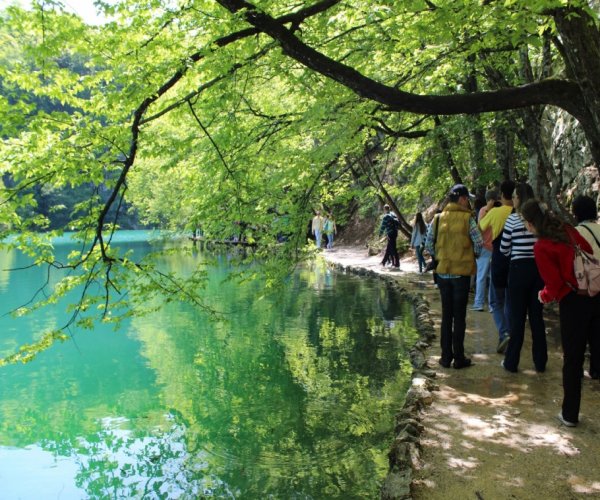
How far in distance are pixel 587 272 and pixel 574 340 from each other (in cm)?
52

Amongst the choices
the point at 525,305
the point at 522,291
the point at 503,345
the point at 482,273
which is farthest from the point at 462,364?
the point at 482,273

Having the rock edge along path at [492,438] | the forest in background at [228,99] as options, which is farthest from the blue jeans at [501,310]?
the forest in background at [228,99]

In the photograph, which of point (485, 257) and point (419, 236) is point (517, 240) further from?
point (419, 236)

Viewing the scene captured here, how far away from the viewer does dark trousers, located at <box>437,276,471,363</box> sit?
17.9 feet

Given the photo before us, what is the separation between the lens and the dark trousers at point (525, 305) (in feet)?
16.7

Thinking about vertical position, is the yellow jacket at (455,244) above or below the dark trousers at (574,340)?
above

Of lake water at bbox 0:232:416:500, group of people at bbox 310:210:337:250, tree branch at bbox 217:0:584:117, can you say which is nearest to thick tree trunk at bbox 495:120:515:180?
lake water at bbox 0:232:416:500

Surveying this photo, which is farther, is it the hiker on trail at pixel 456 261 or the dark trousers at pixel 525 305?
the hiker on trail at pixel 456 261

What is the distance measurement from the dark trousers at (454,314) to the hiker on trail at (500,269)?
2.12 feet

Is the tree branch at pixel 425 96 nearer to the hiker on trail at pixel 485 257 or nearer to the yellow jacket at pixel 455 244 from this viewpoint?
the yellow jacket at pixel 455 244

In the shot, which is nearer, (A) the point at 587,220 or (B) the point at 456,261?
(A) the point at 587,220

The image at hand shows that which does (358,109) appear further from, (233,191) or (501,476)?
(501,476)

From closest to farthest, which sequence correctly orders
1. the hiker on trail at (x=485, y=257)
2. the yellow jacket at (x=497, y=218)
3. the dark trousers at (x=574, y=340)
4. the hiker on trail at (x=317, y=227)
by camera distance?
the dark trousers at (x=574, y=340) < the yellow jacket at (x=497, y=218) < the hiker on trail at (x=485, y=257) < the hiker on trail at (x=317, y=227)

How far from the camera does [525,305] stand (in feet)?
17.0
